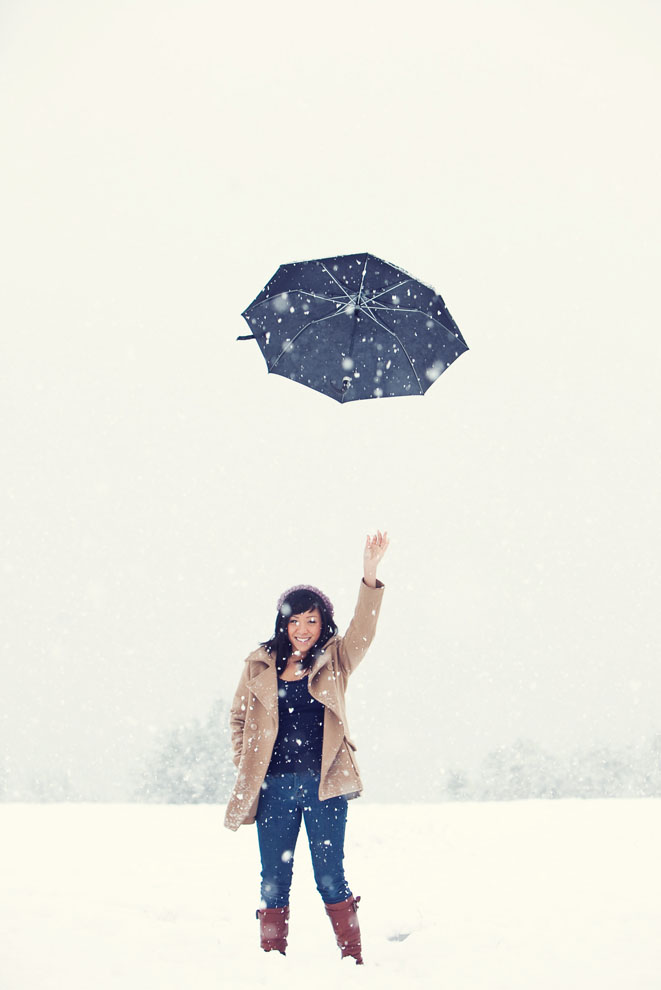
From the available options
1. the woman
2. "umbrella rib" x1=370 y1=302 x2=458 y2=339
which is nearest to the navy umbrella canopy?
"umbrella rib" x1=370 y1=302 x2=458 y2=339

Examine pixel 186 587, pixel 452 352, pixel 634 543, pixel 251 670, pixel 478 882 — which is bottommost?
pixel 478 882

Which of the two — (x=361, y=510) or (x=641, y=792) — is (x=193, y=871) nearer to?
(x=641, y=792)

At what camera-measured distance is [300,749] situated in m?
3.47

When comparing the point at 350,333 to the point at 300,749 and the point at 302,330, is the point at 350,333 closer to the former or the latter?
the point at 302,330

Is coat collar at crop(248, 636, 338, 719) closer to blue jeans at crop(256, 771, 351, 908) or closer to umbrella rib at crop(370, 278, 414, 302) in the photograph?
blue jeans at crop(256, 771, 351, 908)

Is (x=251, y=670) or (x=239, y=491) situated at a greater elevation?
(x=239, y=491)

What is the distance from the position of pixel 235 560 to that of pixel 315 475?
269 feet

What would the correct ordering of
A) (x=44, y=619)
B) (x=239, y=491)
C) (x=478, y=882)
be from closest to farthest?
(x=478, y=882) < (x=44, y=619) < (x=239, y=491)

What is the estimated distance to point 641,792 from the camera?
26.3 meters

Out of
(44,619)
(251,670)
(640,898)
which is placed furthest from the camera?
(44,619)

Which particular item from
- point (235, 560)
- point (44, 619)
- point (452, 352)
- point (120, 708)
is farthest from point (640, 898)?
point (235, 560)

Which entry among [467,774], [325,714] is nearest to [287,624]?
[325,714]

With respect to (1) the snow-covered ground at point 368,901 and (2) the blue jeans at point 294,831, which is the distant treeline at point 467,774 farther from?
(2) the blue jeans at point 294,831

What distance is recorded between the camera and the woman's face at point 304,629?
3680mm
